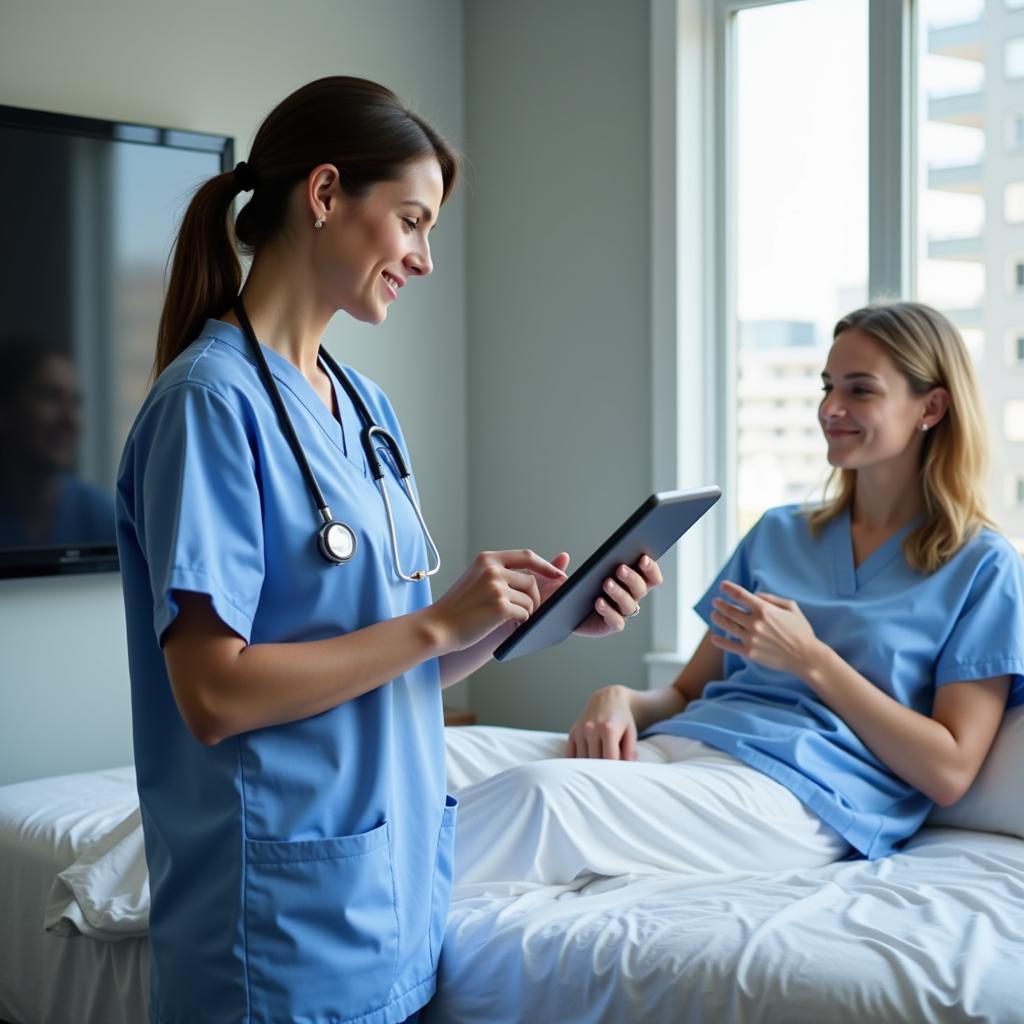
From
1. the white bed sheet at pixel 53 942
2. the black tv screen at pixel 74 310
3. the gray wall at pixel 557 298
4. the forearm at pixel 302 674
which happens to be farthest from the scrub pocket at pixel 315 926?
the gray wall at pixel 557 298

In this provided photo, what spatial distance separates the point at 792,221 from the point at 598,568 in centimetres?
217

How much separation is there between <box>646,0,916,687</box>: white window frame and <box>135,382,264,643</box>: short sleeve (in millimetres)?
2191

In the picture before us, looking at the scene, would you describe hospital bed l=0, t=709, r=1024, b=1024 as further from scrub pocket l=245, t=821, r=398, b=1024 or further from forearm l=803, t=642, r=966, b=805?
scrub pocket l=245, t=821, r=398, b=1024

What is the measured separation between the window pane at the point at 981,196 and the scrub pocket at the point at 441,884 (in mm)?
1971

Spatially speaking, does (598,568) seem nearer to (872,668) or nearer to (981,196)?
(872,668)

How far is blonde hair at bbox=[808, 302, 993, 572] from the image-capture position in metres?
2.22

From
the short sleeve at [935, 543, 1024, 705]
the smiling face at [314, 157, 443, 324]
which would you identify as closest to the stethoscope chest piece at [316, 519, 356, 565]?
the smiling face at [314, 157, 443, 324]

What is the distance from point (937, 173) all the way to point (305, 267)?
2.16m

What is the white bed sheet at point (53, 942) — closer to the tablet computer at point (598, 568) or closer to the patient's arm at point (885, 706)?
the tablet computer at point (598, 568)

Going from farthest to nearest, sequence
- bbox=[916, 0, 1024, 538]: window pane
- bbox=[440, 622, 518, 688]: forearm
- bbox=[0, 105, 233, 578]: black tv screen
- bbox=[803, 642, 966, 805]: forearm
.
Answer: bbox=[916, 0, 1024, 538]: window pane < bbox=[0, 105, 233, 578]: black tv screen < bbox=[803, 642, 966, 805]: forearm < bbox=[440, 622, 518, 688]: forearm

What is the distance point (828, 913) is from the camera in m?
1.63

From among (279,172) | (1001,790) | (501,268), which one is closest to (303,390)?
(279,172)

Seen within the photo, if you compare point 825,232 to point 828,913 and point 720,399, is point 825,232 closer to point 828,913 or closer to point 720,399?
point 720,399

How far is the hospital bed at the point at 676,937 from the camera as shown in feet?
4.66
